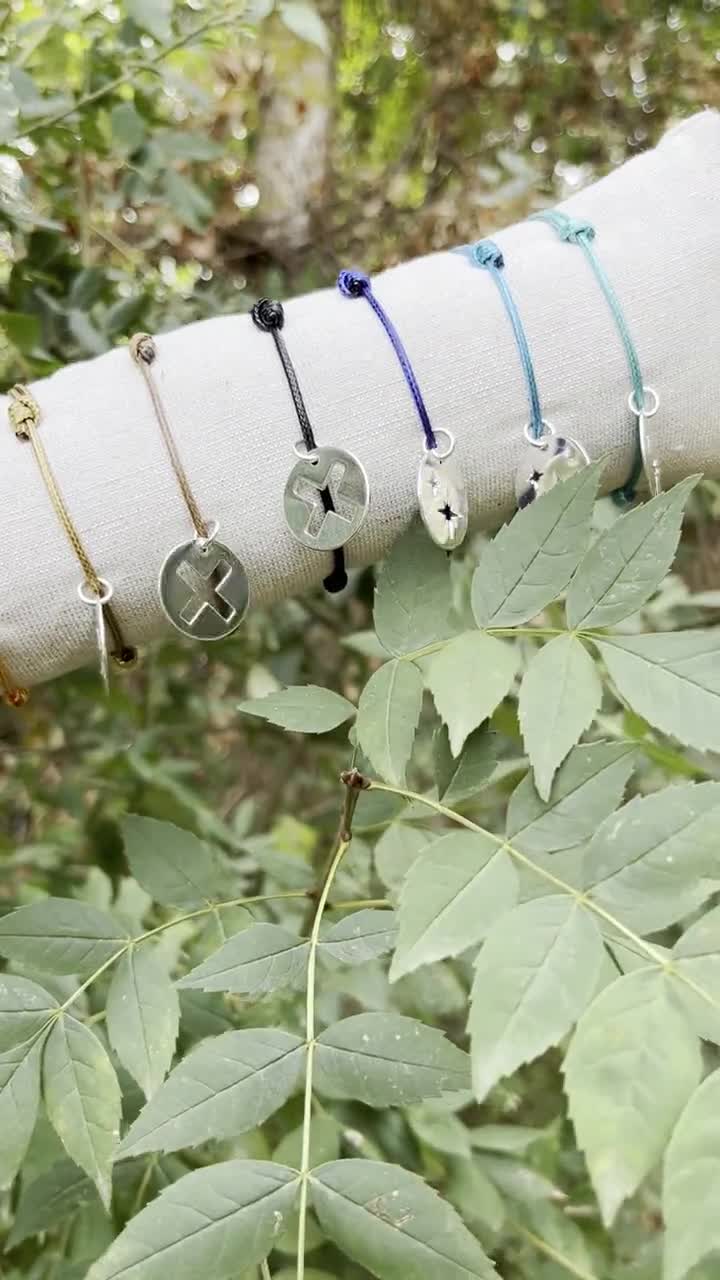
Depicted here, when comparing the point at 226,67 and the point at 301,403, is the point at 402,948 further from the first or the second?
the point at 226,67

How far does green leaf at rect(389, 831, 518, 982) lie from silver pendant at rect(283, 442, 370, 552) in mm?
169

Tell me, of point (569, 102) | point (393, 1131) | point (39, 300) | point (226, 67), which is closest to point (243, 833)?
point (393, 1131)

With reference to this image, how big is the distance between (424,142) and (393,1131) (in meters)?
1.33

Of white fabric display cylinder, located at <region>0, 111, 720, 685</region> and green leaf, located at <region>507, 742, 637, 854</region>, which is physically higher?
white fabric display cylinder, located at <region>0, 111, 720, 685</region>

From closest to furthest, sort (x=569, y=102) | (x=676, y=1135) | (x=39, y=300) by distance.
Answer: (x=676, y=1135), (x=39, y=300), (x=569, y=102)

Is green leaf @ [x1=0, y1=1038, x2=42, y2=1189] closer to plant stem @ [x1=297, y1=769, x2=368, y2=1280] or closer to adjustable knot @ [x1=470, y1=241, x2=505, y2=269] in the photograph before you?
plant stem @ [x1=297, y1=769, x2=368, y2=1280]

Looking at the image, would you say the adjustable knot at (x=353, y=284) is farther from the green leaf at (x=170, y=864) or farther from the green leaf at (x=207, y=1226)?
the green leaf at (x=207, y=1226)

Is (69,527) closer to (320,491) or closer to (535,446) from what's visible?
(320,491)

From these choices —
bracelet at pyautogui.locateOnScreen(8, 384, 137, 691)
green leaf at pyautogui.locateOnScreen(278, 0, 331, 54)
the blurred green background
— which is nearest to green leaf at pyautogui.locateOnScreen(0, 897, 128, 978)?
bracelet at pyautogui.locateOnScreen(8, 384, 137, 691)

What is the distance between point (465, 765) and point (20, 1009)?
0.68ft

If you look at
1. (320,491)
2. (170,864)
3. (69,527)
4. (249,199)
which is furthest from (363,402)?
(249,199)

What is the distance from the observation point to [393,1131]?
2.01 ft

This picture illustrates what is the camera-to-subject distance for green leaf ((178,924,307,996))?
359mm

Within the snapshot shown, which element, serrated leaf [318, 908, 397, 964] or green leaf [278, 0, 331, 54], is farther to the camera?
green leaf [278, 0, 331, 54]
